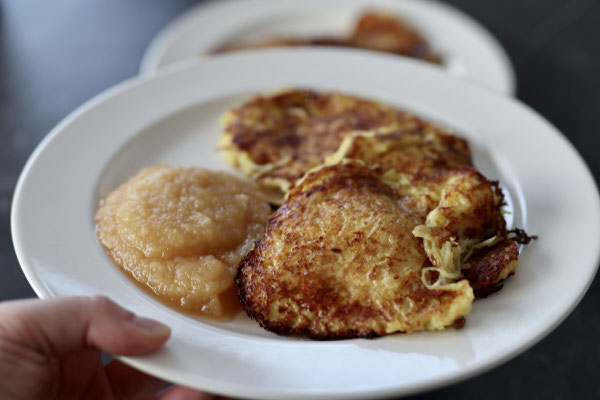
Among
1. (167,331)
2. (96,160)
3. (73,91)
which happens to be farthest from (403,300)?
(73,91)

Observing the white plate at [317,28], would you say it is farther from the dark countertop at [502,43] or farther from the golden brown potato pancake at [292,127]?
the golden brown potato pancake at [292,127]

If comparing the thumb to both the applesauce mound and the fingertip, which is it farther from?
the applesauce mound

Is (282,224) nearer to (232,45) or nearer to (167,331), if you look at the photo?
(167,331)

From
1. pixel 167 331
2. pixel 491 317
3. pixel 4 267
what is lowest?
pixel 4 267

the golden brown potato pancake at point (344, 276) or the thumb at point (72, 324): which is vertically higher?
the thumb at point (72, 324)

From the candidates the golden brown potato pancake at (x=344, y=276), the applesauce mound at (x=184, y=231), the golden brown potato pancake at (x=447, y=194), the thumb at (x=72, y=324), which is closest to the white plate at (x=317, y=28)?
the golden brown potato pancake at (x=447, y=194)

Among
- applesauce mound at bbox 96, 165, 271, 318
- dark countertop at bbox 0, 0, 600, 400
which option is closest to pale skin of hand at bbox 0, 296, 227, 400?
applesauce mound at bbox 96, 165, 271, 318
